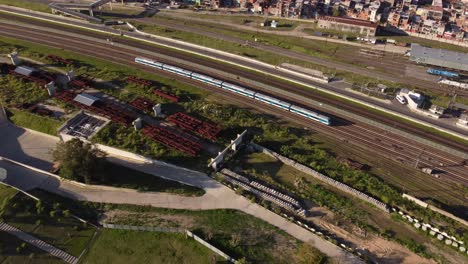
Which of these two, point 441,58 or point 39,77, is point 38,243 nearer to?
point 39,77

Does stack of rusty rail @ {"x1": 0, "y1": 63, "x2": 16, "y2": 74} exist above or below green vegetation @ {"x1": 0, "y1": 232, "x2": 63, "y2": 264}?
above

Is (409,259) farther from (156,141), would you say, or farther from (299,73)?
(299,73)

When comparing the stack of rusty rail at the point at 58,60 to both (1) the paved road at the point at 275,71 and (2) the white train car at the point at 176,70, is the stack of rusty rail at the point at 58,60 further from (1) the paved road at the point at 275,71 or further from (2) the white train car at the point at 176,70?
(2) the white train car at the point at 176,70

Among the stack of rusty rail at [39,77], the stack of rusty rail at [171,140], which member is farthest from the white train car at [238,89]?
the stack of rusty rail at [39,77]

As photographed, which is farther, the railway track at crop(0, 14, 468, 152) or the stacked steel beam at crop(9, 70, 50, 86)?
the stacked steel beam at crop(9, 70, 50, 86)

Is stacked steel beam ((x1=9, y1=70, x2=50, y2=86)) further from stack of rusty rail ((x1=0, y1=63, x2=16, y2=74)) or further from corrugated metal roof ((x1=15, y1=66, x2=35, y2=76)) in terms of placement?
stack of rusty rail ((x1=0, y1=63, x2=16, y2=74))

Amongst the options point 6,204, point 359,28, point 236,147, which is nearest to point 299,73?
point 236,147

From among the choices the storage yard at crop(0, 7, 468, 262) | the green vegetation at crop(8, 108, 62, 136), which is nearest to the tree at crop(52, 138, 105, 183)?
the storage yard at crop(0, 7, 468, 262)
